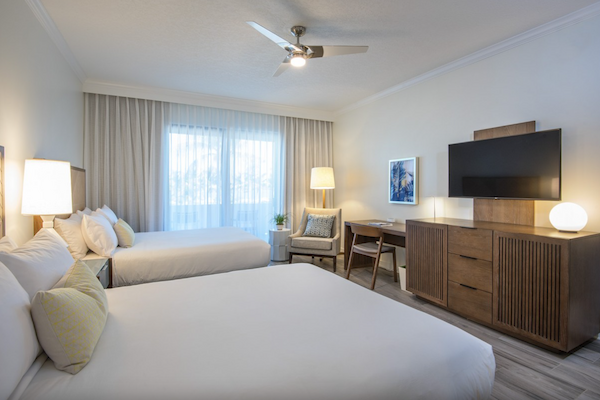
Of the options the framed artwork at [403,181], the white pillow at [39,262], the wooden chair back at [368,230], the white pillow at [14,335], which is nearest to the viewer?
the white pillow at [14,335]

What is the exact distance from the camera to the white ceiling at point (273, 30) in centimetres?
231

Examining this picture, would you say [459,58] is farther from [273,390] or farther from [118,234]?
[118,234]

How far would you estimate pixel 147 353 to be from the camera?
1140 millimetres

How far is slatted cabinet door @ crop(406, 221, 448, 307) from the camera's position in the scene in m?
2.89

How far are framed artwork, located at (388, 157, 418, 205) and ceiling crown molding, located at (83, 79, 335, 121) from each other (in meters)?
1.97

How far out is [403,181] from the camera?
402 centimetres

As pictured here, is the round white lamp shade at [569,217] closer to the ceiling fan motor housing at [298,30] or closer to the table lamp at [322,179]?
the ceiling fan motor housing at [298,30]

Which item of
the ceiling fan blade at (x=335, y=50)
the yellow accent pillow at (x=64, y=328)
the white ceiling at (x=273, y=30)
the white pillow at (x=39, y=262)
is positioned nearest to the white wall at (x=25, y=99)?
the white ceiling at (x=273, y=30)

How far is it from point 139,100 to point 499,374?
5.04 meters

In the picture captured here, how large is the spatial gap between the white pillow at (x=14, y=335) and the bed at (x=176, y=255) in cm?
160

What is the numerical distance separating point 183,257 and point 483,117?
134 inches

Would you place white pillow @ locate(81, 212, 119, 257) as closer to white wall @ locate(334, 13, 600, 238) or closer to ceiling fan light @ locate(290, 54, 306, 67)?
ceiling fan light @ locate(290, 54, 306, 67)

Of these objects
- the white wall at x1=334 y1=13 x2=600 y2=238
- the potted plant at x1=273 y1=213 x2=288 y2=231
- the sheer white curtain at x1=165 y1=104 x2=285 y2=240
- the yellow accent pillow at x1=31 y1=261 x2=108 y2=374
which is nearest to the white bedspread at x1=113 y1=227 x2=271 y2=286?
the sheer white curtain at x1=165 y1=104 x2=285 y2=240

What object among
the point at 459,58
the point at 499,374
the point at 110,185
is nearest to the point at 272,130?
the point at 110,185
